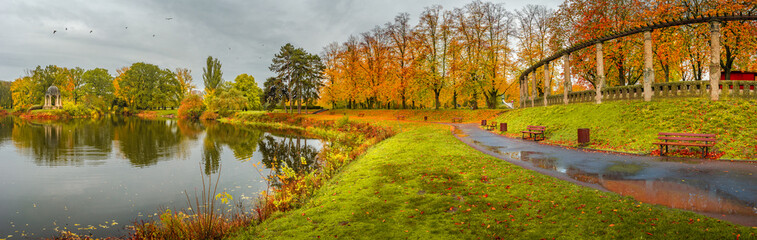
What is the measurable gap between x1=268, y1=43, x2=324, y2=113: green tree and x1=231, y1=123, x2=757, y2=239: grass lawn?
46.8 meters

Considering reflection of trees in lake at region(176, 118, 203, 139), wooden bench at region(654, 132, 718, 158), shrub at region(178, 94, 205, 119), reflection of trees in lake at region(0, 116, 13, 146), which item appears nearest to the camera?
wooden bench at region(654, 132, 718, 158)

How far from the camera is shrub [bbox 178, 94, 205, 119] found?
66.6 metres

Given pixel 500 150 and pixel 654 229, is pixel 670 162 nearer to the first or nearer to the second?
pixel 500 150

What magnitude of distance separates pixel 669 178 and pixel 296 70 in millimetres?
50777

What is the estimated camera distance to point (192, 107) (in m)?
66.6

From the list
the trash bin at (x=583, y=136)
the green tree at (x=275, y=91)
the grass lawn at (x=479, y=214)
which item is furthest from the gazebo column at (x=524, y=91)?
the green tree at (x=275, y=91)

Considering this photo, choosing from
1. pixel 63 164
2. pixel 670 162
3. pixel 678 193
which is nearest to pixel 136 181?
pixel 63 164

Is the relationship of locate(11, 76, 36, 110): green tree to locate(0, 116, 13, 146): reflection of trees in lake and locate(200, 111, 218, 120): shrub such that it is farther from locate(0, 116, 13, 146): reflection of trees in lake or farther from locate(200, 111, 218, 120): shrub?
locate(200, 111, 218, 120): shrub

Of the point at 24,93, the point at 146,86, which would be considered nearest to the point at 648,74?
the point at 146,86

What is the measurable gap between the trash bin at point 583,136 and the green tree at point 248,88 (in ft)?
226

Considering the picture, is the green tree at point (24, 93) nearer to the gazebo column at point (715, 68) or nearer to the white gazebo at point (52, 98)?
the white gazebo at point (52, 98)

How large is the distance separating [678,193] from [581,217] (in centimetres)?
361

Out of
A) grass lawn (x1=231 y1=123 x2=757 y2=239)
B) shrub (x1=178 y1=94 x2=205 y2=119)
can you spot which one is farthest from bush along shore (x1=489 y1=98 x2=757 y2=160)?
shrub (x1=178 y1=94 x2=205 y2=119)

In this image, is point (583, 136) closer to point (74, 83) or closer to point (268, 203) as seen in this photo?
point (268, 203)
